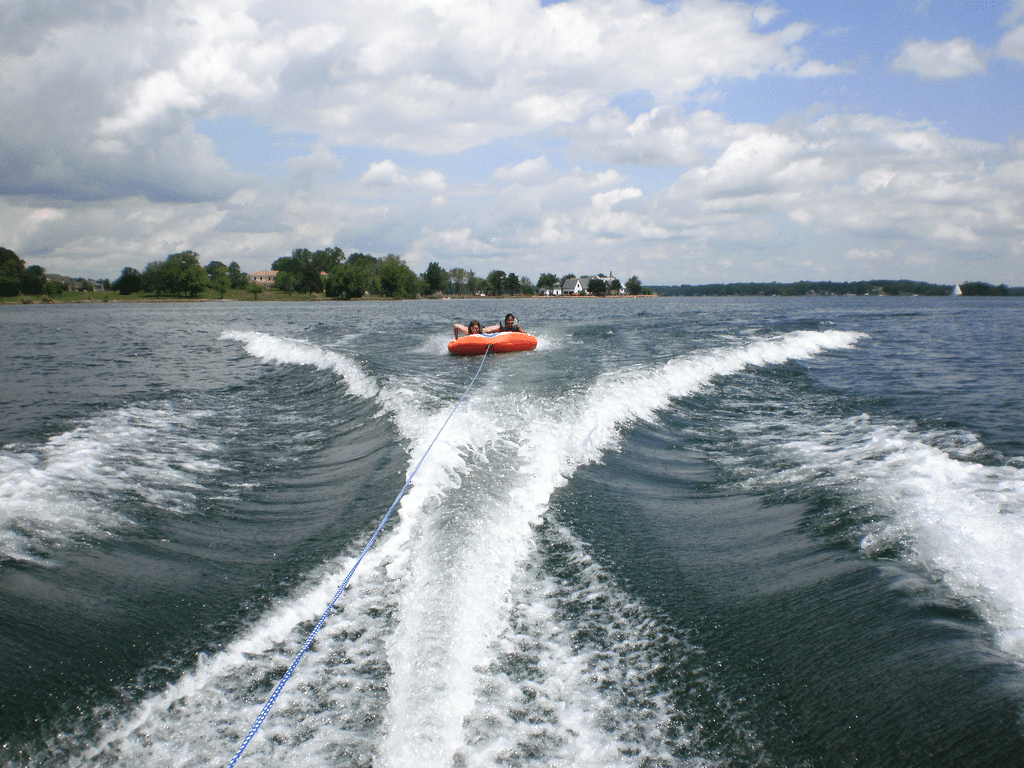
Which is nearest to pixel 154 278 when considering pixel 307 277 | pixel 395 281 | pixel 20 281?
pixel 20 281

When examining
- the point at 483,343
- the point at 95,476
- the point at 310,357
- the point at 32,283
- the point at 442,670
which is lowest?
the point at 442,670

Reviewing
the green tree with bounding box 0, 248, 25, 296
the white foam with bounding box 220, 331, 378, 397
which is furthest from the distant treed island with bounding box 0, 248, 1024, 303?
the white foam with bounding box 220, 331, 378, 397

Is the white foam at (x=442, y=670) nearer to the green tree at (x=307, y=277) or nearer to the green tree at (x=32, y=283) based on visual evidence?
the green tree at (x=32, y=283)

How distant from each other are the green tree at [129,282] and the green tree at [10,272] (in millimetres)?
12258

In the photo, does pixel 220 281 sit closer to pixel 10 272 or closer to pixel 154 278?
pixel 154 278

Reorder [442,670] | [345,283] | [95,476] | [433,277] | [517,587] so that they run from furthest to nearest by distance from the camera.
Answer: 1. [433,277]
2. [345,283]
3. [95,476]
4. [517,587]
5. [442,670]

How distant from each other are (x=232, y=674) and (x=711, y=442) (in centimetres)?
644

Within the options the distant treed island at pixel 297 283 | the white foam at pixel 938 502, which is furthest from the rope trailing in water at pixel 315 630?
the distant treed island at pixel 297 283

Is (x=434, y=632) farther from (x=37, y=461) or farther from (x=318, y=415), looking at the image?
(x=318, y=415)

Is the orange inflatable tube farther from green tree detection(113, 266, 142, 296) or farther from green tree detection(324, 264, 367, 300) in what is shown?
green tree detection(113, 266, 142, 296)

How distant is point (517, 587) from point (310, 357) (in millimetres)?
12811

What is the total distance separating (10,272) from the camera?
3031 inches

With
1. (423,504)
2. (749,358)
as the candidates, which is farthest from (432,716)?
(749,358)

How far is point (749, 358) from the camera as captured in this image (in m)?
15.8
